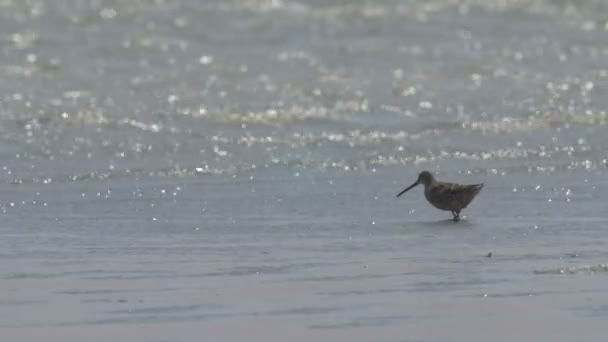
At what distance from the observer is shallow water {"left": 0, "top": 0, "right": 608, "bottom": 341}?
7168 mm

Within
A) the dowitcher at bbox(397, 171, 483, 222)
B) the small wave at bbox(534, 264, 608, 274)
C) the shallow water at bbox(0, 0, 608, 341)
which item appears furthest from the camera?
the dowitcher at bbox(397, 171, 483, 222)

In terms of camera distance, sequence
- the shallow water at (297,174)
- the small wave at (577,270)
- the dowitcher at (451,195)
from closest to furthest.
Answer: the shallow water at (297,174) < the small wave at (577,270) < the dowitcher at (451,195)

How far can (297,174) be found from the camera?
39.3 feet

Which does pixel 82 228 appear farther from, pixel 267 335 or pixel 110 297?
pixel 267 335

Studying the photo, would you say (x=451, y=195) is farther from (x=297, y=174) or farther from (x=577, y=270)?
(x=577, y=270)

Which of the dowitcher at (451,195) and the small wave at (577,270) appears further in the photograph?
the dowitcher at (451,195)

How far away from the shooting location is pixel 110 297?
745 cm

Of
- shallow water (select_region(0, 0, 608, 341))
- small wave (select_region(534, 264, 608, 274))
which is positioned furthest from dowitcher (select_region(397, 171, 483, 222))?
small wave (select_region(534, 264, 608, 274))

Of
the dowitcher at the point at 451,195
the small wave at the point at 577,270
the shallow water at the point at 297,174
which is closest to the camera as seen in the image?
the shallow water at the point at 297,174

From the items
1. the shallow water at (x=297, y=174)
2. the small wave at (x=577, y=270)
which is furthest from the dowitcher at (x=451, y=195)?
the small wave at (x=577, y=270)

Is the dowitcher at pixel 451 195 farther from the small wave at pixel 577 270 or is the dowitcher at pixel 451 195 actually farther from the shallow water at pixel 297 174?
the small wave at pixel 577 270

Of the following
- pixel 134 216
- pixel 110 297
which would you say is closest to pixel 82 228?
pixel 134 216

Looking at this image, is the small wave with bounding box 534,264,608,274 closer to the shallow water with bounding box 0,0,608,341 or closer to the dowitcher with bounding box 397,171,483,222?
the shallow water with bounding box 0,0,608,341

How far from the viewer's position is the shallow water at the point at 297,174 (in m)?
7.17
